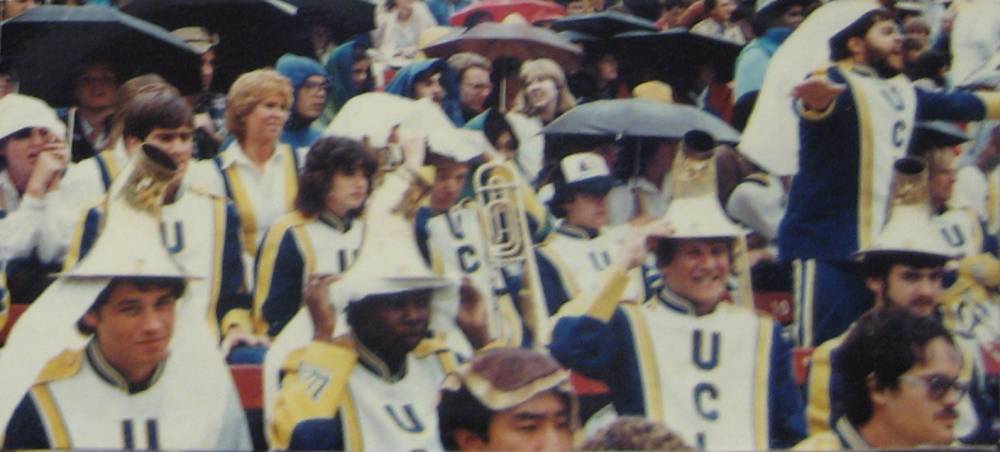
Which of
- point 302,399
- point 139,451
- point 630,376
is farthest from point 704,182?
point 139,451

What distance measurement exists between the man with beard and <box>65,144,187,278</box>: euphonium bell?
1.39m

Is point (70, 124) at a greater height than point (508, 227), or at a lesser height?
greater

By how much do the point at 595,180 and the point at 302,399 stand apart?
4.02 feet

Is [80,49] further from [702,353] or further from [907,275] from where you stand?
[907,275]

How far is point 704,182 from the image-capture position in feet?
16.6

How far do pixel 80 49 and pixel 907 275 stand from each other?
1.93 meters

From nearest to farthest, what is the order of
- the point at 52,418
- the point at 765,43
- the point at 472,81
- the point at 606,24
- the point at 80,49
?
the point at 52,418 < the point at 80,49 < the point at 765,43 < the point at 472,81 < the point at 606,24

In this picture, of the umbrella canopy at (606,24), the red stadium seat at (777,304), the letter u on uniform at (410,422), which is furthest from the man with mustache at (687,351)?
the umbrella canopy at (606,24)

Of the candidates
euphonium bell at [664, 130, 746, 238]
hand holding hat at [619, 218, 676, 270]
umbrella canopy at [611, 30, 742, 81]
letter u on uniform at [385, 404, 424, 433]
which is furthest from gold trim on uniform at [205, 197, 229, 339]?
umbrella canopy at [611, 30, 742, 81]

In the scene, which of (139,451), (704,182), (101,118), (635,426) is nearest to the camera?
(635,426)

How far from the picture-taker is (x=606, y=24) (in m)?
6.64

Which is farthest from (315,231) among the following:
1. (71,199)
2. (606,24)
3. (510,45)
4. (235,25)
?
(606,24)

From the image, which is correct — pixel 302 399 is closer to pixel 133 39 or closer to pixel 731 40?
pixel 133 39

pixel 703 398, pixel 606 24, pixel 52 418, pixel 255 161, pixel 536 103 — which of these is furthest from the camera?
pixel 606 24
